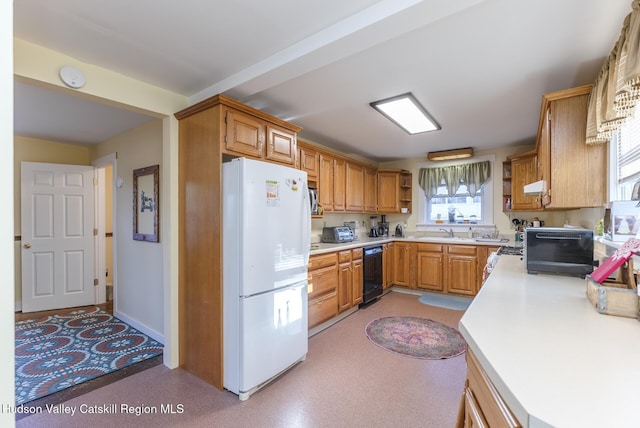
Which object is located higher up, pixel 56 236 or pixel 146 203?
pixel 146 203

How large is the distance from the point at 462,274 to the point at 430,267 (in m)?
0.46

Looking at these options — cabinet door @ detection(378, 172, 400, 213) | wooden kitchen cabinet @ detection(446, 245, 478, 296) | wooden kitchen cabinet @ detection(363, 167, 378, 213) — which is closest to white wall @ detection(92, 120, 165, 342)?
wooden kitchen cabinet @ detection(363, 167, 378, 213)

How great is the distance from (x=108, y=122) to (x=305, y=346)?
3192 millimetres

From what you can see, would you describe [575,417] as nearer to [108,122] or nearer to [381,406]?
[381,406]

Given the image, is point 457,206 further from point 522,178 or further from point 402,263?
point 402,263

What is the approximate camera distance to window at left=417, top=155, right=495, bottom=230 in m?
4.62

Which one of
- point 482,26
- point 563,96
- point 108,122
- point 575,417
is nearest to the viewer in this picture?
point 575,417

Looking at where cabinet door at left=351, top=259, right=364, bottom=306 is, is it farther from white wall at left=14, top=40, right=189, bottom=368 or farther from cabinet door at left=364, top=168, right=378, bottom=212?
white wall at left=14, top=40, right=189, bottom=368

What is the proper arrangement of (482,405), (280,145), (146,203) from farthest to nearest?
(146,203), (280,145), (482,405)

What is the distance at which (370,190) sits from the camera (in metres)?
4.88

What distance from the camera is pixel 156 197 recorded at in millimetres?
2916

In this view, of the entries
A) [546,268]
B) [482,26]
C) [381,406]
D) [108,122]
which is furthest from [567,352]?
[108,122]

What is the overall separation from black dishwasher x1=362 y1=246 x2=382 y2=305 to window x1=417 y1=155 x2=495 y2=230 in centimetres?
140

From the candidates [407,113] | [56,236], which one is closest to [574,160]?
[407,113]
